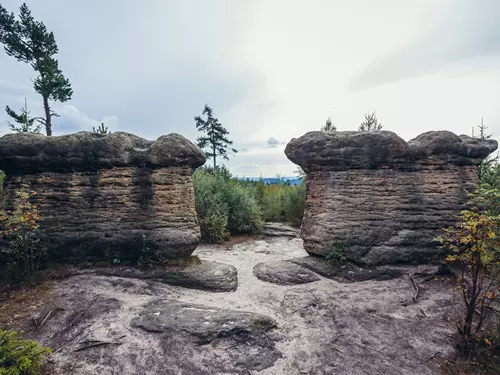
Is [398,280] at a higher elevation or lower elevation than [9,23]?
lower

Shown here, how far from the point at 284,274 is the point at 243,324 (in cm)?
223

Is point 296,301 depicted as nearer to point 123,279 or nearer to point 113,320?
point 113,320

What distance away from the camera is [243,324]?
4.12 metres

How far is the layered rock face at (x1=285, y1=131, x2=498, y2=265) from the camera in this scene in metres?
6.29

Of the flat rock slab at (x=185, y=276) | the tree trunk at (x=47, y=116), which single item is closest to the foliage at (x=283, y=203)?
the flat rock slab at (x=185, y=276)

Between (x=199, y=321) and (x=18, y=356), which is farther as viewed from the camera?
(x=199, y=321)

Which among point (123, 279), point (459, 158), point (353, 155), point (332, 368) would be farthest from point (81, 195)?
point (459, 158)

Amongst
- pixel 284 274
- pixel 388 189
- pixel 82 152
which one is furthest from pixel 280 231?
pixel 82 152

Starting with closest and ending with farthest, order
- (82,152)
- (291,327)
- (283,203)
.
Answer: (291,327) < (82,152) < (283,203)

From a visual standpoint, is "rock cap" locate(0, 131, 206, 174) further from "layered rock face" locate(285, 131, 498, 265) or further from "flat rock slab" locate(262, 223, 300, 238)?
"flat rock slab" locate(262, 223, 300, 238)

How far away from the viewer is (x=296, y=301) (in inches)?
205

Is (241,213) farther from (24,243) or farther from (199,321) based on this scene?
(24,243)

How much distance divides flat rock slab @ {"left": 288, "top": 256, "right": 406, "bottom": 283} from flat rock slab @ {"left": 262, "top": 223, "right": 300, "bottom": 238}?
4.68 metres

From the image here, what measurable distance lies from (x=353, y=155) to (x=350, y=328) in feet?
13.2
